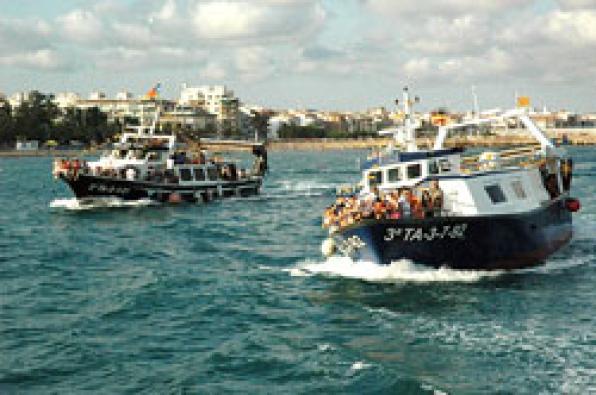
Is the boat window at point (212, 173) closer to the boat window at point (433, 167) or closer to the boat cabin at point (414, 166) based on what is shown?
the boat cabin at point (414, 166)

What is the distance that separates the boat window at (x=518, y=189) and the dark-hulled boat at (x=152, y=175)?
3188 centimetres

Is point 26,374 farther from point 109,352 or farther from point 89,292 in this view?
point 89,292

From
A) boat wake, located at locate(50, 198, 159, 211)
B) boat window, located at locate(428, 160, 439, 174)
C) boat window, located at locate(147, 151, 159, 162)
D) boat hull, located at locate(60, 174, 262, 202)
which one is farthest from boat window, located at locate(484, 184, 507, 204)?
boat window, located at locate(147, 151, 159, 162)

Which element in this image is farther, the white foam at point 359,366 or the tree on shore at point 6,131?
the tree on shore at point 6,131

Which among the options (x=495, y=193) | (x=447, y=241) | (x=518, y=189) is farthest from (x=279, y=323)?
(x=518, y=189)

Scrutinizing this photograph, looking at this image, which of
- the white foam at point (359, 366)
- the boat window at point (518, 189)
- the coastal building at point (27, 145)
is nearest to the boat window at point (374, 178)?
the boat window at point (518, 189)

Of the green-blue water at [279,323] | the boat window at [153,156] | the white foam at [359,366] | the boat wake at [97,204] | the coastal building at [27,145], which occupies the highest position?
the coastal building at [27,145]

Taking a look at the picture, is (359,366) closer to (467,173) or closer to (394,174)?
(467,173)

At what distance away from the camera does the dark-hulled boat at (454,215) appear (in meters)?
25.2

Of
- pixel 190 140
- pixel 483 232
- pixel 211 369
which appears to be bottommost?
pixel 211 369

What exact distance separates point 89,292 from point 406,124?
14526mm

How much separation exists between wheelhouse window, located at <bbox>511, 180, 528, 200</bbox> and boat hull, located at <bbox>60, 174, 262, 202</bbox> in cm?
3188

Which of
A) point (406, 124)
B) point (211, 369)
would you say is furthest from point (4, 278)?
point (406, 124)

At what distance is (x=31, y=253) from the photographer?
33.8 m
